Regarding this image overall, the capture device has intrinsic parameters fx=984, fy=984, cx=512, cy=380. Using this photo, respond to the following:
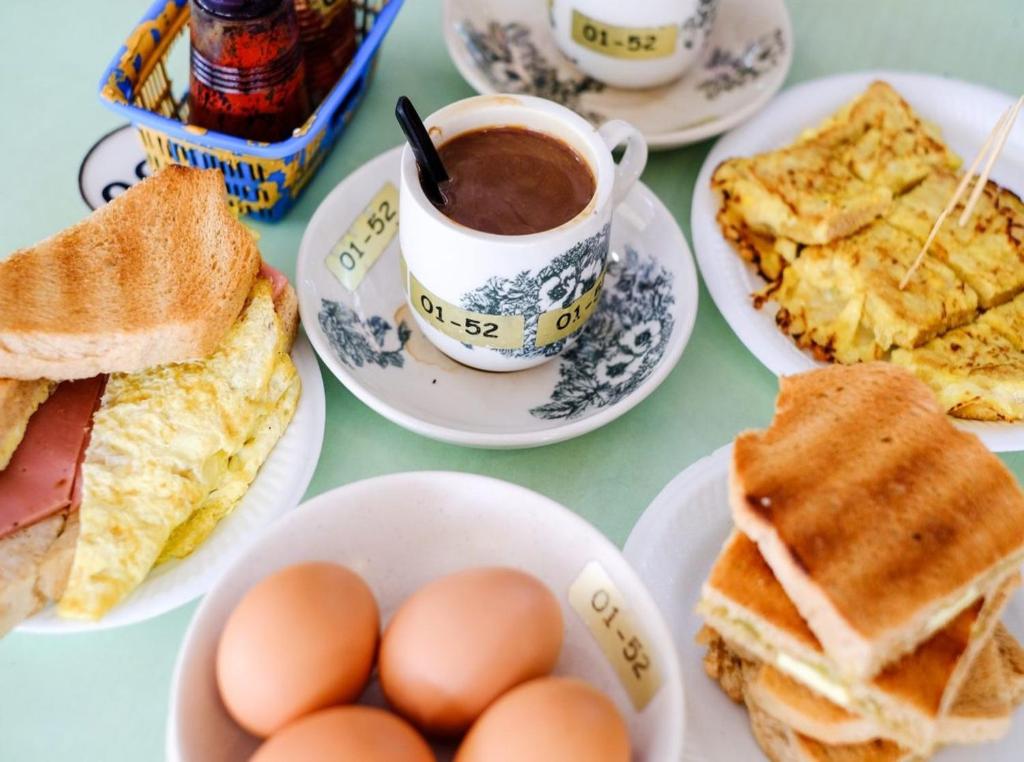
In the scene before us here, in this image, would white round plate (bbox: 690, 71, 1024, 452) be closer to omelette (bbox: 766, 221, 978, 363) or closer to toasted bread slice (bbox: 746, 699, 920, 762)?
omelette (bbox: 766, 221, 978, 363)

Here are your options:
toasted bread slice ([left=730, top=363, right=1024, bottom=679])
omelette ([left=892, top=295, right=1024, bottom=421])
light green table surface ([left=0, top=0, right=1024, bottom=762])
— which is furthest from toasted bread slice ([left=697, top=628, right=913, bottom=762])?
omelette ([left=892, top=295, right=1024, bottom=421])

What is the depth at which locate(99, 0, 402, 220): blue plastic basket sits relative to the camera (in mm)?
1410

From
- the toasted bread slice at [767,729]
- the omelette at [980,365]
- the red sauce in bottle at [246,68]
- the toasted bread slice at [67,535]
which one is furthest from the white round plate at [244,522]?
the omelette at [980,365]

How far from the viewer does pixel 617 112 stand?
1.80 m

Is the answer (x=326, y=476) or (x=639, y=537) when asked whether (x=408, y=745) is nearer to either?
(x=639, y=537)

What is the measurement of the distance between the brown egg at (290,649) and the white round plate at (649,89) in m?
1.08

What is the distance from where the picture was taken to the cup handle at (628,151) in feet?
4.55

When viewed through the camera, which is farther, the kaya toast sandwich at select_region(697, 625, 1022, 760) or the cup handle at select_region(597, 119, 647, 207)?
the cup handle at select_region(597, 119, 647, 207)

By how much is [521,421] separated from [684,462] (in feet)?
0.83

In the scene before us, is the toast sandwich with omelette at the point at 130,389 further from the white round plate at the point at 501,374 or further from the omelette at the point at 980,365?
the omelette at the point at 980,365

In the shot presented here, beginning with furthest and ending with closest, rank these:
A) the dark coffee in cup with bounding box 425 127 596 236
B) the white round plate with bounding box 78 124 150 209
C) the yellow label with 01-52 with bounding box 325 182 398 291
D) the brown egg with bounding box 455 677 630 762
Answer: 1. the white round plate with bounding box 78 124 150 209
2. the yellow label with 01-52 with bounding box 325 182 398 291
3. the dark coffee in cup with bounding box 425 127 596 236
4. the brown egg with bounding box 455 677 630 762

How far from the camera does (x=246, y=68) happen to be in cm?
143

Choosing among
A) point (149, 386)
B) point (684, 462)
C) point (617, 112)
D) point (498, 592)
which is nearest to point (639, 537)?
point (684, 462)

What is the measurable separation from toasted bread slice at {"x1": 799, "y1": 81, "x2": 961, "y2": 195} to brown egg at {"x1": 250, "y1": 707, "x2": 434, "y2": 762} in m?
1.21
